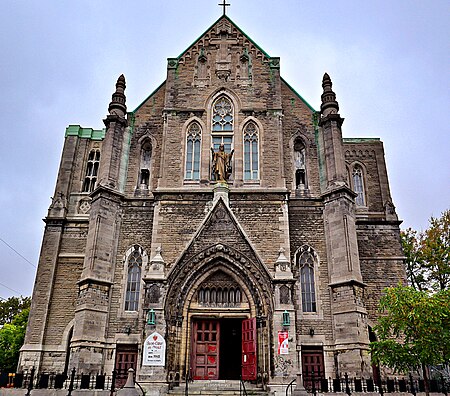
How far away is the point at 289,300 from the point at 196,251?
4638 millimetres

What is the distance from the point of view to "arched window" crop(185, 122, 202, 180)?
22500 millimetres


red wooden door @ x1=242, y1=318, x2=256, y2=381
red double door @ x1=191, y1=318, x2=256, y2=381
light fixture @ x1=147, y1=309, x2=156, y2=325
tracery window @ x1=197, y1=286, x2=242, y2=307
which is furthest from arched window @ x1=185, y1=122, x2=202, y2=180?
red wooden door @ x1=242, y1=318, x2=256, y2=381

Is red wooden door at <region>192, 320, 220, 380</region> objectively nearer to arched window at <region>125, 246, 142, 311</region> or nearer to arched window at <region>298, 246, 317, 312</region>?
arched window at <region>125, 246, 142, 311</region>

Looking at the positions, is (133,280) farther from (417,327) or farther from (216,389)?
(417,327)

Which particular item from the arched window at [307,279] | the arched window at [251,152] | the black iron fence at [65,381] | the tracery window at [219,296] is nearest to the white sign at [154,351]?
the black iron fence at [65,381]

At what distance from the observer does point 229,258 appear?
1928 centimetres

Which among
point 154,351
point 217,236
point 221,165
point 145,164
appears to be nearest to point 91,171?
point 145,164

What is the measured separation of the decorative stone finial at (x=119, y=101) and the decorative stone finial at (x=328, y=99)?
11133mm

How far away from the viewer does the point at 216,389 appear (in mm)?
16391

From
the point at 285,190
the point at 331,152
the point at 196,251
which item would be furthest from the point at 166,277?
the point at 331,152

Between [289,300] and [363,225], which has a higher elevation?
[363,225]

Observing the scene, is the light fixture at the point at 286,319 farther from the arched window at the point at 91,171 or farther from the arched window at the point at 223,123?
the arched window at the point at 91,171

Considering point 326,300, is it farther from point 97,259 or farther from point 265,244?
point 97,259

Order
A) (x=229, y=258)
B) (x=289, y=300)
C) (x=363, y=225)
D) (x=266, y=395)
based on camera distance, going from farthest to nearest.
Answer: (x=363, y=225)
(x=229, y=258)
(x=289, y=300)
(x=266, y=395)
